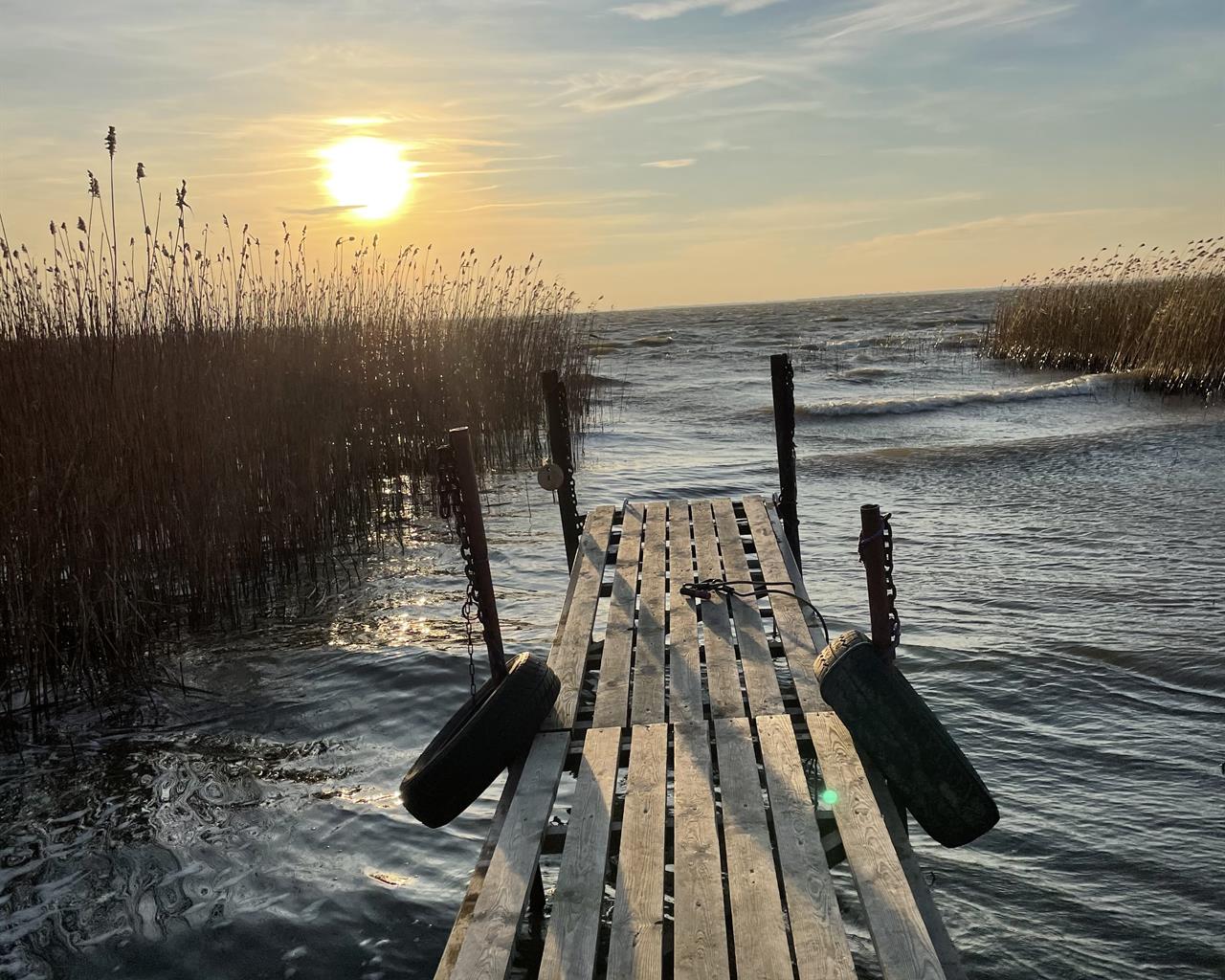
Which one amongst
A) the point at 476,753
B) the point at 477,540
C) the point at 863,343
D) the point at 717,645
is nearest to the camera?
the point at 476,753

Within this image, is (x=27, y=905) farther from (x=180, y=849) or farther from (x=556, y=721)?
(x=556, y=721)

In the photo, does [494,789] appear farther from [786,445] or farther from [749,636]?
[786,445]

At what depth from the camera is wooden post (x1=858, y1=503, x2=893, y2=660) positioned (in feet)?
11.7

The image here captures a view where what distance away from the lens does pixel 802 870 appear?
2.61 metres

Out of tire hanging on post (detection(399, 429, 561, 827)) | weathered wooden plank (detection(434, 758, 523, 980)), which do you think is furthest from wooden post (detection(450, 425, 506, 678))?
weathered wooden plank (detection(434, 758, 523, 980))

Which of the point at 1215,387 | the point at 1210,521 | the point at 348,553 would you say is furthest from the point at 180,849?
the point at 1215,387

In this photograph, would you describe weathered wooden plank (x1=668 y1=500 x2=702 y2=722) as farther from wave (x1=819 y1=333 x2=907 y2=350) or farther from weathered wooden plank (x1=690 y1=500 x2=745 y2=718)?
wave (x1=819 y1=333 x2=907 y2=350)

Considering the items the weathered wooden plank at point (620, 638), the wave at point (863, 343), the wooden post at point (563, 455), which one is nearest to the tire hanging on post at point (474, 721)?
the weathered wooden plank at point (620, 638)

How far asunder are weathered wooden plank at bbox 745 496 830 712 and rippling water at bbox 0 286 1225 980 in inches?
31.5

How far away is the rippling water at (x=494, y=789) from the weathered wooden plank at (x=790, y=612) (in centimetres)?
Result: 80

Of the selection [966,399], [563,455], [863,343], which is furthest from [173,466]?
[863,343]

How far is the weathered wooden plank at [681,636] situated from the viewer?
3.81m

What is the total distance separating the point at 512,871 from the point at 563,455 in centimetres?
452

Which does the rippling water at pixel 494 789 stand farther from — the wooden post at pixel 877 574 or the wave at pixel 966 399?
the wave at pixel 966 399
